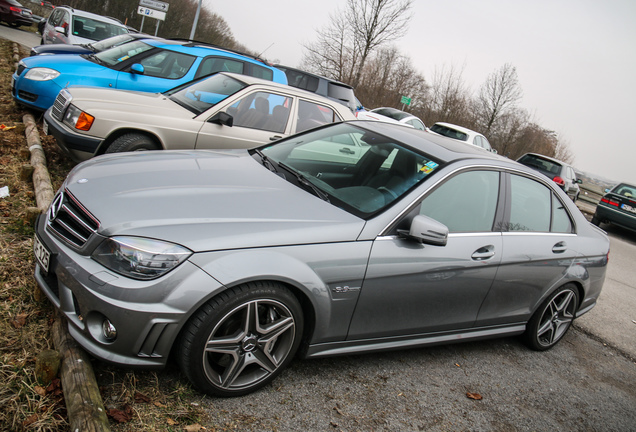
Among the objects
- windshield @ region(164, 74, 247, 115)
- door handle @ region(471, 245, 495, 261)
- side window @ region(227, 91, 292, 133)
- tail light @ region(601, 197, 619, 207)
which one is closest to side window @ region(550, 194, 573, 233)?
door handle @ region(471, 245, 495, 261)

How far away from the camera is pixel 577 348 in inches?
194

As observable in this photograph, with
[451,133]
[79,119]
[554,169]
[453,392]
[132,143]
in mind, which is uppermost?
[451,133]

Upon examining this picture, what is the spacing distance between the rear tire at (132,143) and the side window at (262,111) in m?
1.01

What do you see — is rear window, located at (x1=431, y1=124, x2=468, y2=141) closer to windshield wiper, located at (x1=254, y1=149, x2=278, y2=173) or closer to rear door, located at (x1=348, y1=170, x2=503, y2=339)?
rear door, located at (x1=348, y1=170, x2=503, y2=339)

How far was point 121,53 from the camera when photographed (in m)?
7.76

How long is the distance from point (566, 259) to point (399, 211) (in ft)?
6.58

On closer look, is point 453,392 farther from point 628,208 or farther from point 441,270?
point 628,208

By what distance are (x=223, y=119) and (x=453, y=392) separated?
3725mm

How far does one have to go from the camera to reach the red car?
71.7ft

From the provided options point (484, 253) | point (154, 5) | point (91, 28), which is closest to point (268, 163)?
point (484, 253)

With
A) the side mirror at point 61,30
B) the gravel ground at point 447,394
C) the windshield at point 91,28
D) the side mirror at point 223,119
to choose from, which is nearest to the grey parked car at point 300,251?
the gravel ground at point 447,394

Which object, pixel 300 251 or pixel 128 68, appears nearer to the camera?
pixel 300 251

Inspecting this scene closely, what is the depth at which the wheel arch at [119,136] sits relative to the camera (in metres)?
5.25

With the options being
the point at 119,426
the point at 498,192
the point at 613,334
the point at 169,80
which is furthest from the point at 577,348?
the point at 169,80
